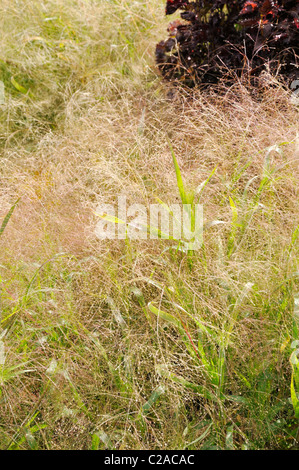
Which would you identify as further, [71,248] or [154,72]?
[154,72]

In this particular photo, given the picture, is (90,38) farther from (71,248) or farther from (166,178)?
(71,248)

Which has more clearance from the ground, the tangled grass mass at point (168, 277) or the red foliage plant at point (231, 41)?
the red foliage plant at point (231, 41)

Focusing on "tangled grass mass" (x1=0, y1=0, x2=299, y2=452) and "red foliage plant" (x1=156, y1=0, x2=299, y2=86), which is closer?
"tangled grass mass" (x1=0, y1=0, x2=299, y2=452)

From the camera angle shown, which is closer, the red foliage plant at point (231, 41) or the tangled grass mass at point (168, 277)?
the tangled grass mass at point (168, 277)

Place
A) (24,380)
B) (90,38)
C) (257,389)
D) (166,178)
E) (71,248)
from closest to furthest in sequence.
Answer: (257,389) < (24,380) < (71,248) < (166,178) < (90,38)

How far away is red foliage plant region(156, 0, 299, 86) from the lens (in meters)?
2.41

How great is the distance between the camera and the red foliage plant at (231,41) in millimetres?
2412

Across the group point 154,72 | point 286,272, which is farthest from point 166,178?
point 154,72

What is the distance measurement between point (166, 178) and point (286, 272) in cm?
72

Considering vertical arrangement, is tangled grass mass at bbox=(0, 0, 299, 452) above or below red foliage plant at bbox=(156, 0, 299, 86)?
below

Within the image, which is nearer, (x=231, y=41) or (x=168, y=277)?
(x=168, y=277)

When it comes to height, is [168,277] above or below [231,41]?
below

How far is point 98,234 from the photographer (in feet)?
6.19

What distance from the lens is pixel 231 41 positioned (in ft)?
8.77
